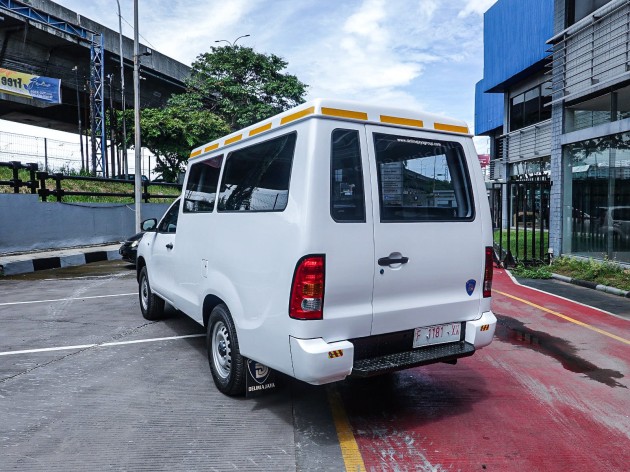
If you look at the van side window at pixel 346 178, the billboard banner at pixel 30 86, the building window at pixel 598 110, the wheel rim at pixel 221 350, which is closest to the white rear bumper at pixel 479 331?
the van side window at pixel 346 178

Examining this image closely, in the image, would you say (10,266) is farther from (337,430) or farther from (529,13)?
(529,13)

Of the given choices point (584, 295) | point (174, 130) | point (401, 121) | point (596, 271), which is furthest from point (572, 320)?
point (174, 130)

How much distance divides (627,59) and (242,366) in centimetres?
1059

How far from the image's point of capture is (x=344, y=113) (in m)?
3.37

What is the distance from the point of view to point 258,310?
11.5 ft

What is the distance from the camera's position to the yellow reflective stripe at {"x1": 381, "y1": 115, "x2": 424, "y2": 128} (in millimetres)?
A: 3559

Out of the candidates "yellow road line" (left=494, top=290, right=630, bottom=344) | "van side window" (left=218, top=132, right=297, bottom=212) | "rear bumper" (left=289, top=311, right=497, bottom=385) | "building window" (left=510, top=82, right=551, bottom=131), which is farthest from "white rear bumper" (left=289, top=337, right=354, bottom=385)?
"building window" (left=510, top=82, right=551, bottom=131)

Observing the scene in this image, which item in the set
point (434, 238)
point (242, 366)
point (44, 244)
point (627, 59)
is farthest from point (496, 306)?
point (44, 244)

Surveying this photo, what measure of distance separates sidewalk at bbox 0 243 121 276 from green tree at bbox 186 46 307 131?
15500 millimetres

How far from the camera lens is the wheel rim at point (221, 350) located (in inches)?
161

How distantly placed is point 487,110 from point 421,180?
3139 cm

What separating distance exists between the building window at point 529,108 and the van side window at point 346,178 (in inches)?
775

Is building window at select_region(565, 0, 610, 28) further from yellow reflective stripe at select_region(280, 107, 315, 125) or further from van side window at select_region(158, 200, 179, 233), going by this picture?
yellow reflective stripe at select_region(280, 107, 315, 125)

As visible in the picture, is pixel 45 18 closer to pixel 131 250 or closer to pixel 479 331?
pixel 131 250
